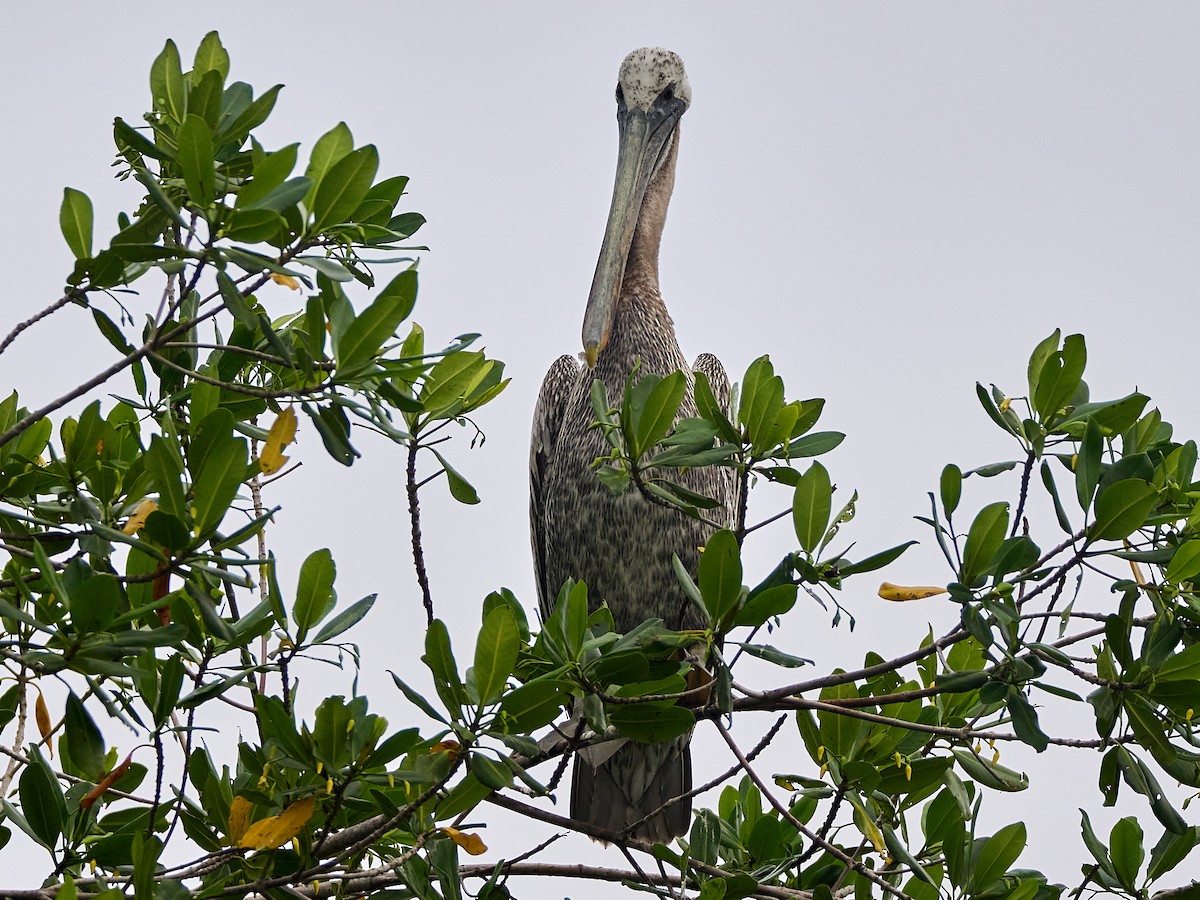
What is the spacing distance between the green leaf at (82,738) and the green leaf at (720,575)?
3.27 ft

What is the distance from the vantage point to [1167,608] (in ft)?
7.17

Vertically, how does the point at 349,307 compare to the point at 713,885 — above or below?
above

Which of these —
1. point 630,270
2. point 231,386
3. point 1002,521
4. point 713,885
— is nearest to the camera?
point 231,386

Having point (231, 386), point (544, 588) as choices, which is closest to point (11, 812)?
point (231, 386)

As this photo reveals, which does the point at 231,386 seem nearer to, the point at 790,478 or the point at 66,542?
the point at 66,542

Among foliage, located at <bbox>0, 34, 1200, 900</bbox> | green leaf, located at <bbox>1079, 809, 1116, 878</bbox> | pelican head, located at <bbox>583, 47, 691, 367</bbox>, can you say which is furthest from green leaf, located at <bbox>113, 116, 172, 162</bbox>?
pelican head, located at <bbox>583, 47, 691, 367</bbox>

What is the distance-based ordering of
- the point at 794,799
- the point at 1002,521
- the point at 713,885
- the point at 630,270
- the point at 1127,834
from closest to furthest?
the point at 1002,521 < the point at 713,885 < the point at 1127,834 < the point at 794,799 < the point at 630,270

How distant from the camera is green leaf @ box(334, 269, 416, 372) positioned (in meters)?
1.91

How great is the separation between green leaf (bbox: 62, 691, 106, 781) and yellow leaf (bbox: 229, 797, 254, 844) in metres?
0.23

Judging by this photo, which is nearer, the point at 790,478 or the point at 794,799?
the point at 790,478

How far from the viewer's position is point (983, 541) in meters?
2.15

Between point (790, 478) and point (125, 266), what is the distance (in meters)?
1.26

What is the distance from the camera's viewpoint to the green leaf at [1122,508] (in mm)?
2092

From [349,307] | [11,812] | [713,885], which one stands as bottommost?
[713,885]
